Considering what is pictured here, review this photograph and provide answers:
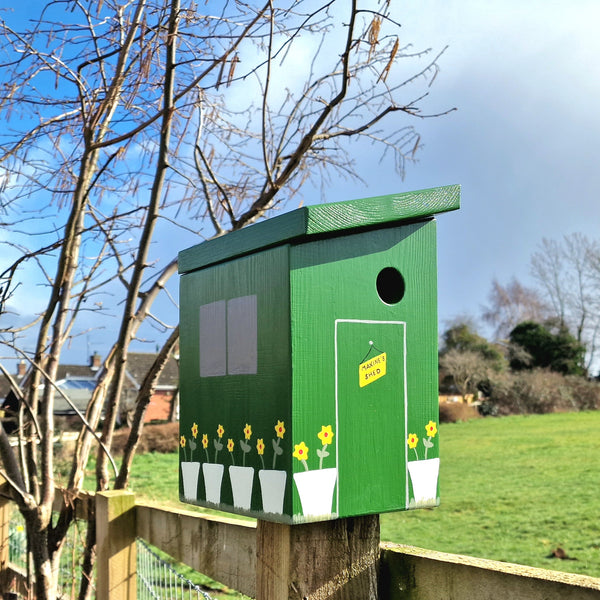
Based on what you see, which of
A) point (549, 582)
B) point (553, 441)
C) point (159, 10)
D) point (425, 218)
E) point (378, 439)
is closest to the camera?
point (549, 582)

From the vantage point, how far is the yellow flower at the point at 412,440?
4.58ft

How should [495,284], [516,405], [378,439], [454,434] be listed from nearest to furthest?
[378,439]
[454,434]
[516,405]
[495,284]

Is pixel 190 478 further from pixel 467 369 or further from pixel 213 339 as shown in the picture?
pixel 467 369

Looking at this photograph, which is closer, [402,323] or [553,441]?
[402,323]

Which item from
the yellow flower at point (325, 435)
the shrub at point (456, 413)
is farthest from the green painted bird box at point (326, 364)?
the shrub at point (456, 413)

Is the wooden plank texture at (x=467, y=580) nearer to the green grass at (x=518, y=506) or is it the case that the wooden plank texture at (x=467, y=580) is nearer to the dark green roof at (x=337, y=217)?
the dark green roof at (x=337, y=217)

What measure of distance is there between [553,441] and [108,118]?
13.6 metres

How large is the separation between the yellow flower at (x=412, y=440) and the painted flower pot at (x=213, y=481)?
0.40 meters

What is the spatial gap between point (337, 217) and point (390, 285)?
23cm

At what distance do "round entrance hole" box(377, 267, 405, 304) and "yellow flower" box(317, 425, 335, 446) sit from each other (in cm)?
32

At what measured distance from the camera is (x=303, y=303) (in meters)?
1.29

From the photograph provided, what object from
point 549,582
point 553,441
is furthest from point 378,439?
point 553,441

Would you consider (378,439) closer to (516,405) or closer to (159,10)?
(159,10)

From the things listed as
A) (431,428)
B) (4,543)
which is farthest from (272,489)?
(4,543)
